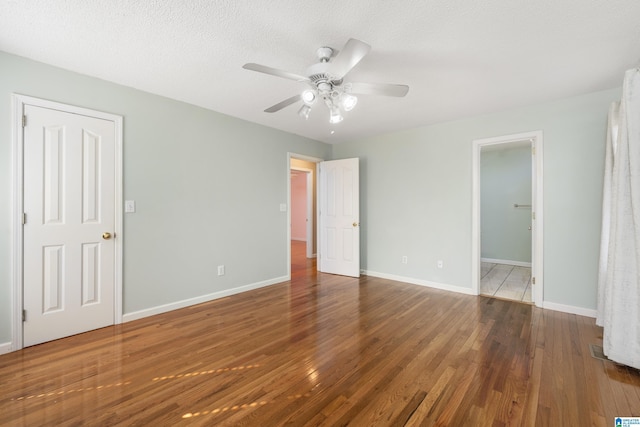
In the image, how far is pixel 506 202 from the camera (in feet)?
19.6

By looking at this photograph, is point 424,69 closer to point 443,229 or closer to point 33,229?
point 443,229

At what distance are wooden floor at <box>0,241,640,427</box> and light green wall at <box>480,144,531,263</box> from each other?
3.11 m

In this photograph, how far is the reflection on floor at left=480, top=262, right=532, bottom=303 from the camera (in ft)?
12.6

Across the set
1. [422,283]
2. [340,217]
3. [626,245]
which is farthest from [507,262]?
[626,245]

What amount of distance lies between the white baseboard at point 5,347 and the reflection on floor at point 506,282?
519 centimetres

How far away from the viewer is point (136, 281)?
9.83ft

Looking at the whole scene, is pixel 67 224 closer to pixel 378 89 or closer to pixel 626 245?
pixel 378 89

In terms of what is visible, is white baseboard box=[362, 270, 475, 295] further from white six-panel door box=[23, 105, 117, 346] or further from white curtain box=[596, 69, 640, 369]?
white six-panel door box=[23, 105, 117, 346]

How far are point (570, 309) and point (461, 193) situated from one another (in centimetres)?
183

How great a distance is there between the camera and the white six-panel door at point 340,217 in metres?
4.81

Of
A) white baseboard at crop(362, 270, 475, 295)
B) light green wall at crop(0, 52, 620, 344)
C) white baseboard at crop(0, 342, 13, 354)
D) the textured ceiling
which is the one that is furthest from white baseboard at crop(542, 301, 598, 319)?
white baseboard at crop(0, 342, 13, 354)

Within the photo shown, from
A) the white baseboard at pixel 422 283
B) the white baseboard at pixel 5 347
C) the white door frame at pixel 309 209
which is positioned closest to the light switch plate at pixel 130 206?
the white baseboard at pixel 5 347

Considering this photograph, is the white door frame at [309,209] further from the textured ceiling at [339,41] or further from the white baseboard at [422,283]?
the textured ceiling at [339,41]

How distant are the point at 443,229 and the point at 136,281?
4081 millimetres
